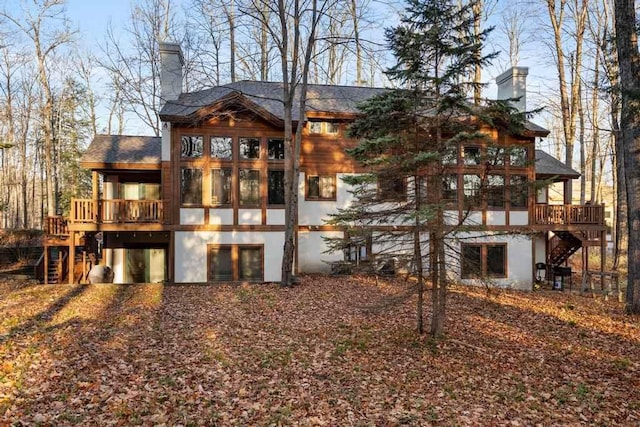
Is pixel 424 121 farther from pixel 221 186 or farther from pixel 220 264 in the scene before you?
pixel 220 264

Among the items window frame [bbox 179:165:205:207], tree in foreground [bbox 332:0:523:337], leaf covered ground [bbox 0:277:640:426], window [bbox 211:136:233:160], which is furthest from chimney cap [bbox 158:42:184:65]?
tree in foreground [bbox 332:0:523:337]

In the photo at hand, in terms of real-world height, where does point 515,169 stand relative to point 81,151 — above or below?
below

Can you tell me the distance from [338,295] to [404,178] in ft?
18.6

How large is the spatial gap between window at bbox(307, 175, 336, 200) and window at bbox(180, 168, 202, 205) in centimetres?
412

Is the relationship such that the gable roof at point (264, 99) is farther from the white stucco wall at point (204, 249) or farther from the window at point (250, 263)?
the window at point (250, 263)

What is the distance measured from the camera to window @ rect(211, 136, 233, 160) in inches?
602

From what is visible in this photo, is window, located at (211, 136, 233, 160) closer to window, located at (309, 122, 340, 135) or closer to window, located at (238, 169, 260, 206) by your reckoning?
window, located at (238, 169, 260, 206)

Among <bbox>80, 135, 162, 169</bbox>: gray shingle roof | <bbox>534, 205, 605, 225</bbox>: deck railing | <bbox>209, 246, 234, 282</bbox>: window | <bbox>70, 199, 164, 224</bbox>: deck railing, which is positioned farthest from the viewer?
<bbox>534, 205, 605, 225</bbox>: deck railing

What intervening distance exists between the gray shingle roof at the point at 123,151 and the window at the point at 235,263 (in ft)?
13.4

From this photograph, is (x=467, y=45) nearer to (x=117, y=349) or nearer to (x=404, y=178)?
(x=404, y=178)

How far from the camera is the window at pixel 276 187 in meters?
15.7

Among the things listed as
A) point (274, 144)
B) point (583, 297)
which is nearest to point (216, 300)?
point (274, 144)

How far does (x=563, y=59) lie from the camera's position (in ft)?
75.6

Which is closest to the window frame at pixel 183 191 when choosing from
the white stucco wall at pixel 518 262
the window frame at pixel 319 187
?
the window frame at pixel 319 187
